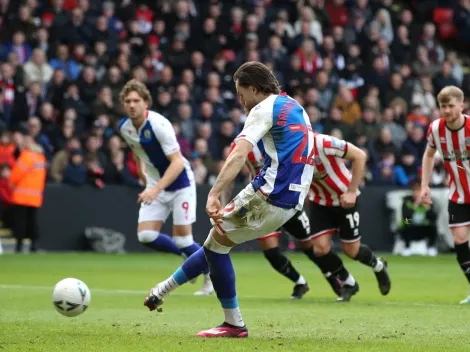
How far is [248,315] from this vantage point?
10414mm

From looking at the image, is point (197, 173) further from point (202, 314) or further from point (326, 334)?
point (326, 334)

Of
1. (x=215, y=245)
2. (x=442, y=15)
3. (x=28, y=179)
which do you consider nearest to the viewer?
(x=215, y=245)

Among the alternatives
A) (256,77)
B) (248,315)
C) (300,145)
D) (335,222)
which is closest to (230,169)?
(300,145)

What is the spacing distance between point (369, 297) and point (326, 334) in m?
4.41

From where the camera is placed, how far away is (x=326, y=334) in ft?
28.6

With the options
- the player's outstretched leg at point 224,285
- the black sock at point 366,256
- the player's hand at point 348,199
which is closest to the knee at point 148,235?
the black sock at point 366,256

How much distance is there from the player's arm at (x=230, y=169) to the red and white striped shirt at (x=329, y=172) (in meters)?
3.92

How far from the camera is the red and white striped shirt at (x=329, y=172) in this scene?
463 inches

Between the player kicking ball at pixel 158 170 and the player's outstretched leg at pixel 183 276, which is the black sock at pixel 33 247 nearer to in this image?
the player kicking ball at pixel 158 170

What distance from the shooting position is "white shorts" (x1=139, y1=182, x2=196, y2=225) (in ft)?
43.0

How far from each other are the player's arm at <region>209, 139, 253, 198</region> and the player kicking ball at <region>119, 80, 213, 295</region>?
4.37 meters

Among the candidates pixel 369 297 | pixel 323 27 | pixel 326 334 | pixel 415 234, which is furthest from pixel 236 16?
pixel 326 334

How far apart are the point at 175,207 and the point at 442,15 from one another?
17775mm

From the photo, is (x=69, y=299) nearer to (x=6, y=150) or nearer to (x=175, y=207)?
(x=175, y=207)
